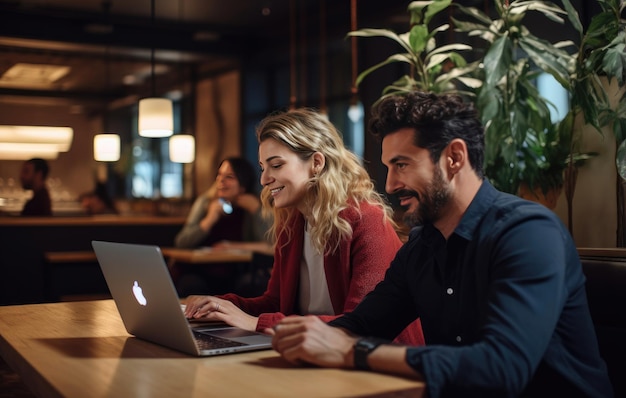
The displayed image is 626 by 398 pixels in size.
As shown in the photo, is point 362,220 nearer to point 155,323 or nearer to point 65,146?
point 155,323

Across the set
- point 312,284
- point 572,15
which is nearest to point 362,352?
point 312,284

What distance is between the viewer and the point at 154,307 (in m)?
1.71

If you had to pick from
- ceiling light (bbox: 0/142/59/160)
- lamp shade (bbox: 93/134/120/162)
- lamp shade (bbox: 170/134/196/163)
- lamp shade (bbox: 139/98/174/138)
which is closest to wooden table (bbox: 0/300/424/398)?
lamp shade (bbox: 139/98/174/138)

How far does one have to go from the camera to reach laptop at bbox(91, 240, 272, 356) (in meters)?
1.62

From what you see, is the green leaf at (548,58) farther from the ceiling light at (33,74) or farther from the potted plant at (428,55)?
→ the ceiling light at (33,74)

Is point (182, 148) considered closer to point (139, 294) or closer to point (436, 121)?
point (139, 294)

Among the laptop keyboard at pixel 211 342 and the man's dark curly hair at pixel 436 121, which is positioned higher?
the man's dark curly hair at pixel 436 121

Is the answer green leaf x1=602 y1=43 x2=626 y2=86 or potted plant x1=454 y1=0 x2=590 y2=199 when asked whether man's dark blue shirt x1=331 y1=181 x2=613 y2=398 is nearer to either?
green leaf x1=602 y1=43 x2=626 y2=86

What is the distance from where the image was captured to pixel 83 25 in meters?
9.61

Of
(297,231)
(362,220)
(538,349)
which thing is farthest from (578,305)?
(297,231)

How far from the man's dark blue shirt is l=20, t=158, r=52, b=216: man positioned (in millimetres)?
7403

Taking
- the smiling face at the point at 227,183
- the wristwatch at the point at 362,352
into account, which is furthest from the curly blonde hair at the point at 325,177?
the smiling face at the point at 227,183

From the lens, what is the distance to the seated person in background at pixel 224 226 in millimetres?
5840

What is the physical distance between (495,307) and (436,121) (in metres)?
0.50
